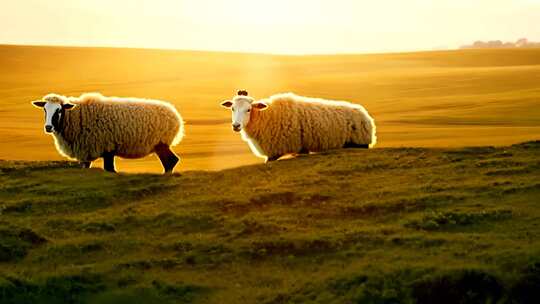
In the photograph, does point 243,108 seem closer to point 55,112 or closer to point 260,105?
point 260,105

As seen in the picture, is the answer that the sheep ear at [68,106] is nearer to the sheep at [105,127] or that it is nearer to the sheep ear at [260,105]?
the sheep at [105,127]

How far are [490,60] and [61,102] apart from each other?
10286 cm

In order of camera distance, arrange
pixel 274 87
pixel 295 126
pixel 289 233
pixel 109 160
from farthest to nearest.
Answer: pixel 274 87 → pixel 109 160 → pixel 295 126 → pixel 289 233

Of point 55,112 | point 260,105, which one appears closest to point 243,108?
point 260,105

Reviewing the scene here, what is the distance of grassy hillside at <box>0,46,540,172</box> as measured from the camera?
3897cm

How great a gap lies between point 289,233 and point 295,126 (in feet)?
22.4

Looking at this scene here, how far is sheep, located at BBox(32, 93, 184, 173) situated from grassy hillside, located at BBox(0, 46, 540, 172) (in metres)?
10.2

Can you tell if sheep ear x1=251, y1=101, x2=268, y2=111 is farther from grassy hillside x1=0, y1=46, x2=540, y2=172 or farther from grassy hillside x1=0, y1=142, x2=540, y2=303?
grassy hillside x1=0, y1=46, x2=540, y2=172

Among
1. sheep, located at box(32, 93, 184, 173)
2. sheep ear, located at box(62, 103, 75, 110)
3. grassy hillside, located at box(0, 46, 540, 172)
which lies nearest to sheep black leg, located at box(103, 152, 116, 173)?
sheep, located at box(32, 93, 184, 173)

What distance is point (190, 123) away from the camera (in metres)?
55.2

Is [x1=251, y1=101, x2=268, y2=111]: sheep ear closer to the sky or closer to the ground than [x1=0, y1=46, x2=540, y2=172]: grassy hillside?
closer to the sky

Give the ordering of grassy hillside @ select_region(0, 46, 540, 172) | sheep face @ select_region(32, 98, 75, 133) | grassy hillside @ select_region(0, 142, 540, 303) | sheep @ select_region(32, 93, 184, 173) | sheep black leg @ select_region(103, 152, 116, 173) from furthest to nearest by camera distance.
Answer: grassy hillside @ select_region(0, 46, 540, 172) → sheep black leg @ select_region(103, 152, 116, 173) → sheep @ select_region(32, 93, 184, 173) → sheep face @ select_region(32, 98, 75, 133) → grassy hillside @ select_region(0, 142, 540, 303)

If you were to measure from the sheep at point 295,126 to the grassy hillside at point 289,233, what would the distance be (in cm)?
169

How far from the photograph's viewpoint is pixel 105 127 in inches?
739
